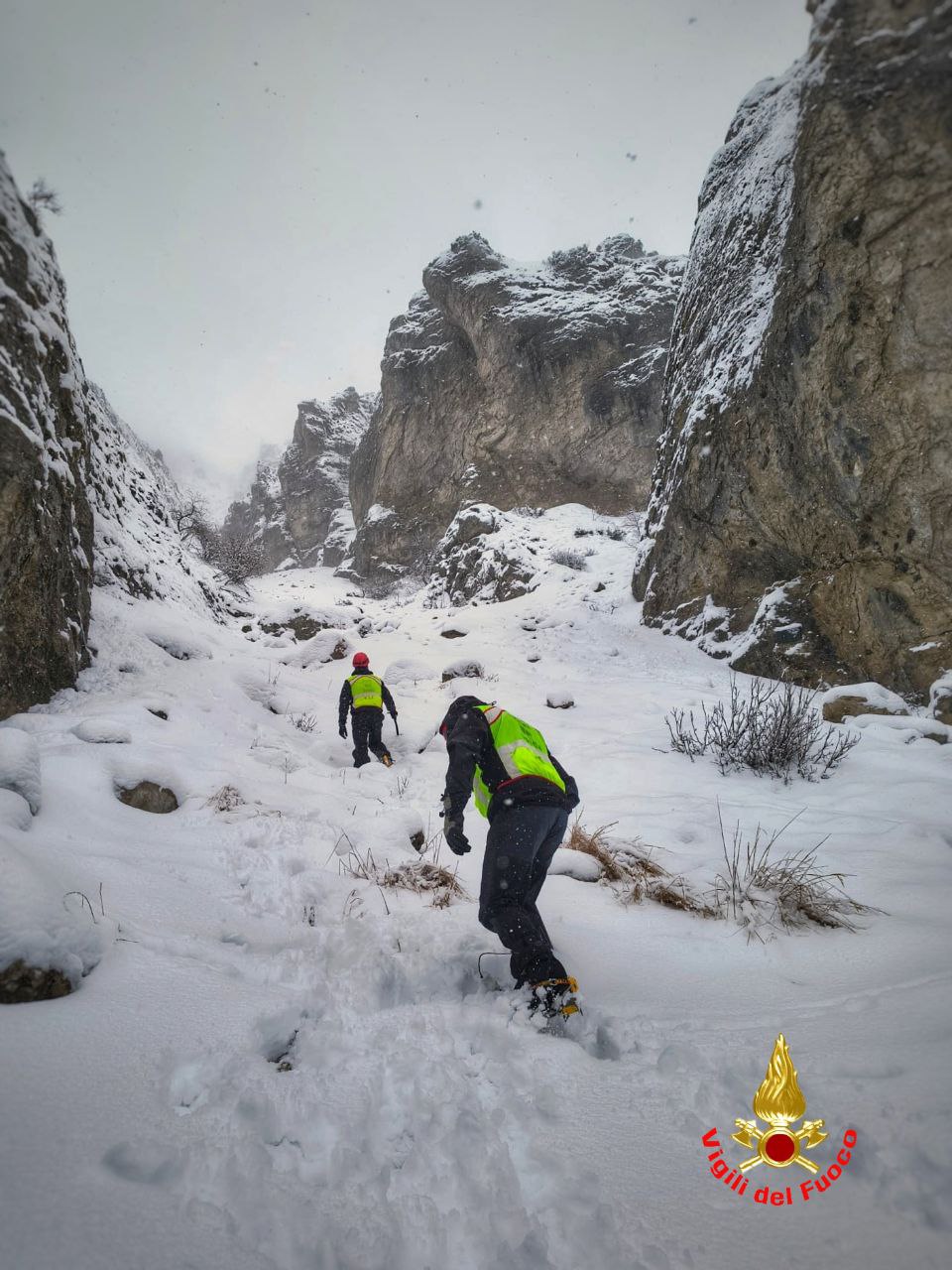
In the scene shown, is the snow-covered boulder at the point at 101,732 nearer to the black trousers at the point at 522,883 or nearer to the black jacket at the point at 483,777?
the black jacket at the point at 483,777

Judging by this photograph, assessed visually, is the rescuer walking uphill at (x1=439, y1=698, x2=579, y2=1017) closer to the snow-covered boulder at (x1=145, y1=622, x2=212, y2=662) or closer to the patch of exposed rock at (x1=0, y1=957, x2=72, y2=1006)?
the patch of exposed rock at (x1=0, y1=957, x2=72, y2=1006)

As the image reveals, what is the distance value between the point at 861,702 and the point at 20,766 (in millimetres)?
7480

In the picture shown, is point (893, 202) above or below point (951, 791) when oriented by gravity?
above

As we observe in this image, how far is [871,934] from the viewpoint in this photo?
2.35 m

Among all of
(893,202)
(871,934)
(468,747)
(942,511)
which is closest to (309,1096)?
(468,747)

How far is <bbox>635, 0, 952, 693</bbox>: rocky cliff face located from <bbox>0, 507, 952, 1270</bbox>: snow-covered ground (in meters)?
2.64

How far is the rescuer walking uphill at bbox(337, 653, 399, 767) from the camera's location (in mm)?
6492

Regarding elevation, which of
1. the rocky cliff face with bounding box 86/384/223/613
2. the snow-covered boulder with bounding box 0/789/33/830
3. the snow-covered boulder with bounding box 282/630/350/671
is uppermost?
the rocky cliff face with bounding box 86/384/223/613

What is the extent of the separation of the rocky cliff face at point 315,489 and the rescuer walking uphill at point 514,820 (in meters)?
45.8

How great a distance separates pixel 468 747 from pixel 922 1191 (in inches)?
80.8

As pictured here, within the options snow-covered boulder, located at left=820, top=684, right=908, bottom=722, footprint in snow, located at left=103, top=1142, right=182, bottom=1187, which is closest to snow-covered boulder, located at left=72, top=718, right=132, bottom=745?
footprint in snow, located at left=103, top=1142, right=182, bottom=1187

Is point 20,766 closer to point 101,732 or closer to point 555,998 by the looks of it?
point 101,732

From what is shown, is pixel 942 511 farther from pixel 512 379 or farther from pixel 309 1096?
pixel 512 379

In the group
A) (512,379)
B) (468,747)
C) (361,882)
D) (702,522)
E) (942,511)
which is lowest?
(361,882)
